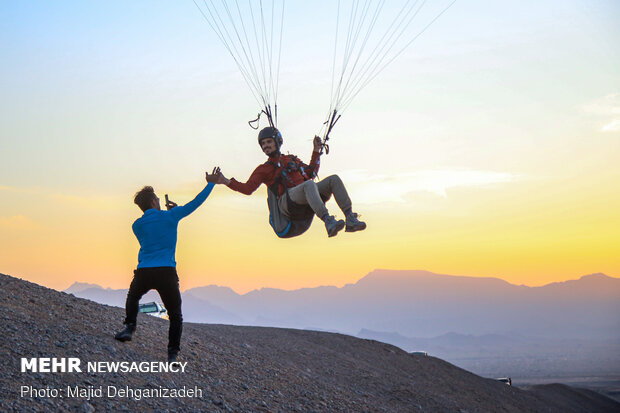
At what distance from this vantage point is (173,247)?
10828 mm

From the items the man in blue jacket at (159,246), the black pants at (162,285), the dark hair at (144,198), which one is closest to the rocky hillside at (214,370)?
the black pants at (162,285)

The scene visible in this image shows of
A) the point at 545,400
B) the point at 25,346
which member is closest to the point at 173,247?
the point at 25,346

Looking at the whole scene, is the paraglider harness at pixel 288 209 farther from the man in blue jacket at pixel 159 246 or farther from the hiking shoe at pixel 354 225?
the man in blue jacket at pixel 159 246

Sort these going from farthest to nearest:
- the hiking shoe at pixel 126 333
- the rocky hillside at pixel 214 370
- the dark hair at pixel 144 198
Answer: the hiking shoe at pixel 126 333, the dark hair at pixel 144 198, the rocky hillside at pixel 214 370

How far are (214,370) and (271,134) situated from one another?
561cm

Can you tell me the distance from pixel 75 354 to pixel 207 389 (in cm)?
255

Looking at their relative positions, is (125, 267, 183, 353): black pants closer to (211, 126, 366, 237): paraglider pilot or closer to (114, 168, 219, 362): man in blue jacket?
(114, 168, 219, 362): man in blue jacket

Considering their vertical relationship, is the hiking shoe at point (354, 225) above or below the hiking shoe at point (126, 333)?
above

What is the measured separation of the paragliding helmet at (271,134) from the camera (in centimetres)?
1101

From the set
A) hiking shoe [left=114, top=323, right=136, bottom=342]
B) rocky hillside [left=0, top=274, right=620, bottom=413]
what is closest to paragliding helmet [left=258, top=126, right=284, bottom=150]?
hiking shoe [left=114, top=323, right=136, bottom=342]

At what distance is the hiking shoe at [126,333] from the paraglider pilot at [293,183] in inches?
145

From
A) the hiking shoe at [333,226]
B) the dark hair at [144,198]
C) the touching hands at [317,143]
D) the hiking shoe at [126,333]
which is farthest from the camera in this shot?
the hiking shoe at [126,333]

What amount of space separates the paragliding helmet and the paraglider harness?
373 mm

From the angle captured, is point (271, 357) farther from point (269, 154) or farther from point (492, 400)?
point (492, 400)
